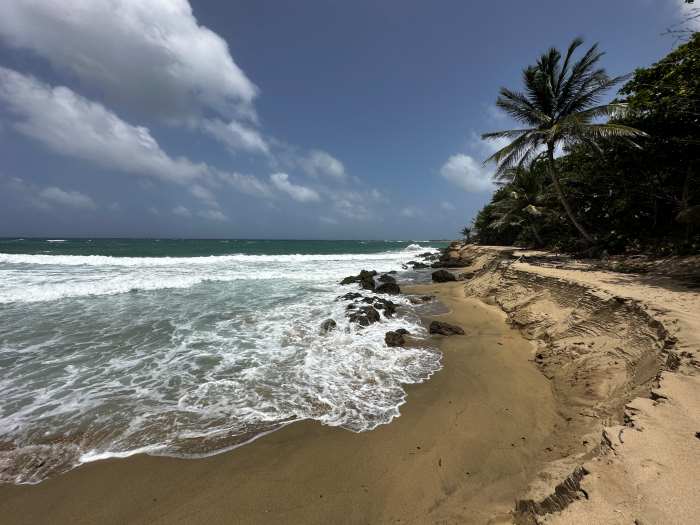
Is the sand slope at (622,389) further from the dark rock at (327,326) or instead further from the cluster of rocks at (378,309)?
the dark rock at (327,326)

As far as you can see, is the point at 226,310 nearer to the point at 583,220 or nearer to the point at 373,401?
the point at 373,401

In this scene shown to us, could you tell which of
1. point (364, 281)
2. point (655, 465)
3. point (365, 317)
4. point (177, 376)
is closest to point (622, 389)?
point (655, 465)

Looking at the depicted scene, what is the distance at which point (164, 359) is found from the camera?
6215 mm

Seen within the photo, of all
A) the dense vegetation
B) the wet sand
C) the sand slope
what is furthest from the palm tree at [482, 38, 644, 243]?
the wet sand

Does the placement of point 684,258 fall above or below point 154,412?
above

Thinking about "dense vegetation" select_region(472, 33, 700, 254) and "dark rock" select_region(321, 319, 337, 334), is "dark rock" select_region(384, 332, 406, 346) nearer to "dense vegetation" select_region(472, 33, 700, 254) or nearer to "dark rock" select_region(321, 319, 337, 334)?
"dark rock" select_region(321, 319, 337, 334)

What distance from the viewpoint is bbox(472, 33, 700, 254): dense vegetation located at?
9.12m

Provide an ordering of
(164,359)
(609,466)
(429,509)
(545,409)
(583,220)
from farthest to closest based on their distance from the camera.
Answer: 1. (583,220)
2. (164,359)
3. (545,409)
4. (429,509)
5. (609,466)

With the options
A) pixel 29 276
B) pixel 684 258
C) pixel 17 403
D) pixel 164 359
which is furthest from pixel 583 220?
pixel 29 276

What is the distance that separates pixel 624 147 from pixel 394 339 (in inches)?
500

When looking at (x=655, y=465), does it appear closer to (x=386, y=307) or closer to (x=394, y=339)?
(x=394, y=339)

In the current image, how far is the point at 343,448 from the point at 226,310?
8.15 meters

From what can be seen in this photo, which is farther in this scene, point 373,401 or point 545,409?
point 373,401

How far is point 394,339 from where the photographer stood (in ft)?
22.8
